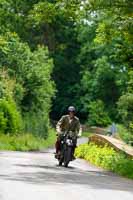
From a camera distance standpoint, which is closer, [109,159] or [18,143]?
[109,159]

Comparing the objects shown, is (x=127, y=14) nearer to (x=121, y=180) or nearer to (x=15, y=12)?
(x=121, y=180)

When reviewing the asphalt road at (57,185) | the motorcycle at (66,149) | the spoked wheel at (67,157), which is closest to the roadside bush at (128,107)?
the motorcycle at (66,149)

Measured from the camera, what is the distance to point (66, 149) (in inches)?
932

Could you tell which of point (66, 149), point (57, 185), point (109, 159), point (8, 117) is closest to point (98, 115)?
point (8, 117)

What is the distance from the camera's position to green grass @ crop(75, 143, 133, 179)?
21.6 metres

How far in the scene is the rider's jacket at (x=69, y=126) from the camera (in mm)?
23844

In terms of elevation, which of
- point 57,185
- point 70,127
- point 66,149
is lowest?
point 66,149

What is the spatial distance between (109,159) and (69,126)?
175 centimetres

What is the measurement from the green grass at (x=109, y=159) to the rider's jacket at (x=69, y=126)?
1.46 meters

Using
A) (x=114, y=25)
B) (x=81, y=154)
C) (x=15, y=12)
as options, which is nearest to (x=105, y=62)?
(x=15, y=12)

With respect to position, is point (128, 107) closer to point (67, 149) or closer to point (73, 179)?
point (67, 149)

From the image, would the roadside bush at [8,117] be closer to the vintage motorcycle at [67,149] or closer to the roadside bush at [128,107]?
the roadside bush at [128,107]

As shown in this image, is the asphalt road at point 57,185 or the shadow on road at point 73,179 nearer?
the asphalt road at point 57,185

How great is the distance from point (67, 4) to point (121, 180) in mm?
→ 5970
